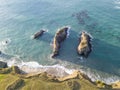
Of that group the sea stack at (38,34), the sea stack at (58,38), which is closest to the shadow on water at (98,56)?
the sea stack at (58,38)

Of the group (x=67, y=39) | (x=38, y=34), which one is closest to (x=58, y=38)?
(x=67, y=39)

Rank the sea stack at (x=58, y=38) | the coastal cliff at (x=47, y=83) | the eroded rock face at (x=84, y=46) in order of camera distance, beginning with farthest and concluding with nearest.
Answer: the sea stack at (x=58, y=38) < the eroded rock face at (x=84, y=46) < the coastal cliff at (x=47, y=83)

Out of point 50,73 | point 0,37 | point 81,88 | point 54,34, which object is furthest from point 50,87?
point 0,37

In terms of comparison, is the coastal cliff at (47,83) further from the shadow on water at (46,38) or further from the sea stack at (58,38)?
the shadow on water at (46,38)

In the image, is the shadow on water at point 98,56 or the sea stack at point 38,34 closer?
the shadow on water at point 98,56

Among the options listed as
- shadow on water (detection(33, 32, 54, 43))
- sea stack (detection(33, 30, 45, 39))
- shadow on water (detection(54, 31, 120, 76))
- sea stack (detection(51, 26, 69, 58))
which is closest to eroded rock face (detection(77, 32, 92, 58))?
shadow on water (detection(54, 31, 120, 76))

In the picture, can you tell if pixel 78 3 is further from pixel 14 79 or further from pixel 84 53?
pixel 14 79

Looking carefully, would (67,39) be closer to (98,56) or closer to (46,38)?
(46,38)

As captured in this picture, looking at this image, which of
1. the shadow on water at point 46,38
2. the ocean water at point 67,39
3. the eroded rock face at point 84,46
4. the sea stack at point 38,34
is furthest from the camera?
the sea stack at point 38,34

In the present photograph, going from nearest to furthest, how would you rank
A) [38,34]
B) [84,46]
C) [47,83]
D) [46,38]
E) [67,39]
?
[47,83] < [84,46] < [67,39] < [46,38] < [38,34]
